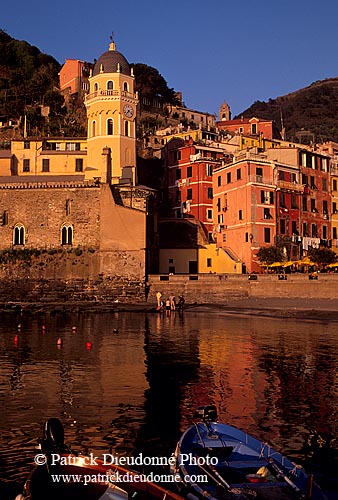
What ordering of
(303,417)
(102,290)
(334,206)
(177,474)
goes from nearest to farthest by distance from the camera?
(177,474) → (303,417) → (102,290) → (334,206)

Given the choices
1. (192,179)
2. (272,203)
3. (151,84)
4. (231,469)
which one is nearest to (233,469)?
(231,469)

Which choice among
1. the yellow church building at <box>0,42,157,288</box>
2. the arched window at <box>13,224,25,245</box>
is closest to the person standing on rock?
the yellow church building at <box>0,42,157,288</box>

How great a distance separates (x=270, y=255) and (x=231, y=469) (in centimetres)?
5017

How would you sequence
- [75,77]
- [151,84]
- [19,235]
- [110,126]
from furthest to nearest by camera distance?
[151,84], [75,77], [110,126], [19,235]

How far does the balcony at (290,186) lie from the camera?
6475cm

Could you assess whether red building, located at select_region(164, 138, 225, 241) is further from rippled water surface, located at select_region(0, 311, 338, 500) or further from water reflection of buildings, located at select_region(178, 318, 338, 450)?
water reflection of buildings, located at select_region(178, 318, 338, 450)

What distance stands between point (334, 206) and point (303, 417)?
194ft

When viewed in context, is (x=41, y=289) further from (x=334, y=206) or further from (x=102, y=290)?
(x=334, y=206)

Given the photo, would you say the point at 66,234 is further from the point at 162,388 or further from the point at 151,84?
the point at 151,84

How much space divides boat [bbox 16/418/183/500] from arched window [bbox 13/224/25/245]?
55.3 metres

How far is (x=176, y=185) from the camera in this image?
75812 mm

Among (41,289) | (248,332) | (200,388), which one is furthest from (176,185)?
(200,388)

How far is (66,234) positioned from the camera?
63094 millimetres

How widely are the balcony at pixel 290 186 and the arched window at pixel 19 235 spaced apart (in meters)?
28.4
